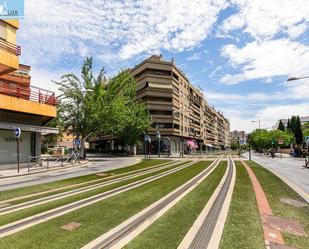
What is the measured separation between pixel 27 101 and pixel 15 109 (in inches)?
62.9

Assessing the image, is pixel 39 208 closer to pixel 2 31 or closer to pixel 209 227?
pixel 209 227

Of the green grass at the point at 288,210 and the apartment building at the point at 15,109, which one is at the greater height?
the apartment building at the point at 15,109

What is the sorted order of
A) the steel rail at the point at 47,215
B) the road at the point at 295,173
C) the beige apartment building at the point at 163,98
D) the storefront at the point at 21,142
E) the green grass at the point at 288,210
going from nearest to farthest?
1. the green grass at the point at 288,210
2. the steel rail at the point at 47,215
3. the road at the point at 295,173
4. the storefront at the point at 21,142
5. the beige apartment building at the point at 163,98

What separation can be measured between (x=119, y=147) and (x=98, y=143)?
25.6m

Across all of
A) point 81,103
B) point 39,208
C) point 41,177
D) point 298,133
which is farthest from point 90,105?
point 298,133

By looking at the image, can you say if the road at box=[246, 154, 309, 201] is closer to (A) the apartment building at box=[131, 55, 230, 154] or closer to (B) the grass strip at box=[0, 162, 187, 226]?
(B) the grass strip at box=[0, 162, 187, 226]

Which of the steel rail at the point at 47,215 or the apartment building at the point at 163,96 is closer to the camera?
the steel rail at the point at 47,215

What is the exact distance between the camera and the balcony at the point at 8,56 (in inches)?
926

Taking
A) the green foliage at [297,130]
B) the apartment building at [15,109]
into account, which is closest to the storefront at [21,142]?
the apartment building at [15,109]

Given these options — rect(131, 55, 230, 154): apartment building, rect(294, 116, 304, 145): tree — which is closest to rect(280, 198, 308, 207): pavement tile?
rect(131, 55, 230, 154): apartment building

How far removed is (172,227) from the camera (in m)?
6.79

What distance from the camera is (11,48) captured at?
25.2 metres

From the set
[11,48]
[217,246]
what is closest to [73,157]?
[11,48]

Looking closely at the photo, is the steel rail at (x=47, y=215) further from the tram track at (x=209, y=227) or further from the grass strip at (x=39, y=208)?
the tram track at (x=209, y=227)
